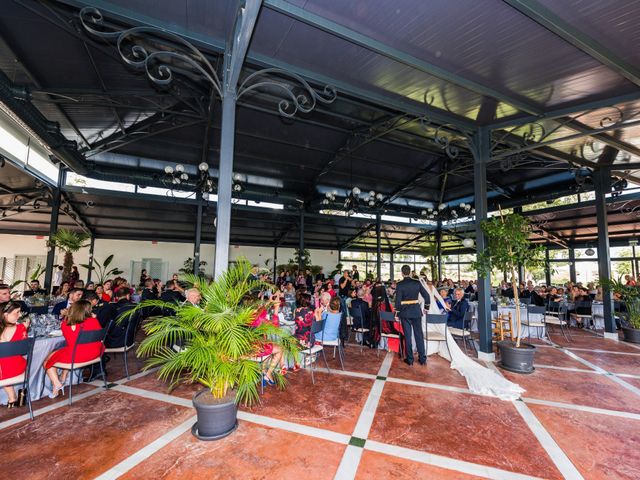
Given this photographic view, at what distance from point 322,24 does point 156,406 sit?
4238 millimetres

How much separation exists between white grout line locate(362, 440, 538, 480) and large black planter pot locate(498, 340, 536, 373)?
2.56 meters

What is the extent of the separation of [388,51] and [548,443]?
407 cm

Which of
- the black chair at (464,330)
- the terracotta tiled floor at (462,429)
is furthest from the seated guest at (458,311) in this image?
the terracotta tiled floor at (462,429)

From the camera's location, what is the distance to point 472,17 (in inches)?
112

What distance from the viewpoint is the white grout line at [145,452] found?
2023 mm

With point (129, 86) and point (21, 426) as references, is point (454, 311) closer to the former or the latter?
point (21, 426)

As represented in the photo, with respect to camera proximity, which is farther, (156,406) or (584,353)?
(584,353)

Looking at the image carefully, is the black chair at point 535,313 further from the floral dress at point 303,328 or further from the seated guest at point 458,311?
the floral dress at point 303,328

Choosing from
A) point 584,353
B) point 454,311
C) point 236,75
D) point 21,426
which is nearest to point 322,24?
point 236,75

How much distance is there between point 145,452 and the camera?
2.27 m

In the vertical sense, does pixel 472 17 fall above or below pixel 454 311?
above

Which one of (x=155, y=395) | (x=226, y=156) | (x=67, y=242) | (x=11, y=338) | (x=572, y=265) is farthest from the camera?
(x=572, y=265)

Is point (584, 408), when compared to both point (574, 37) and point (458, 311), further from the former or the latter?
point (574, 37)

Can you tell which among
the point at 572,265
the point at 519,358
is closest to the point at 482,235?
the point at 519,358
